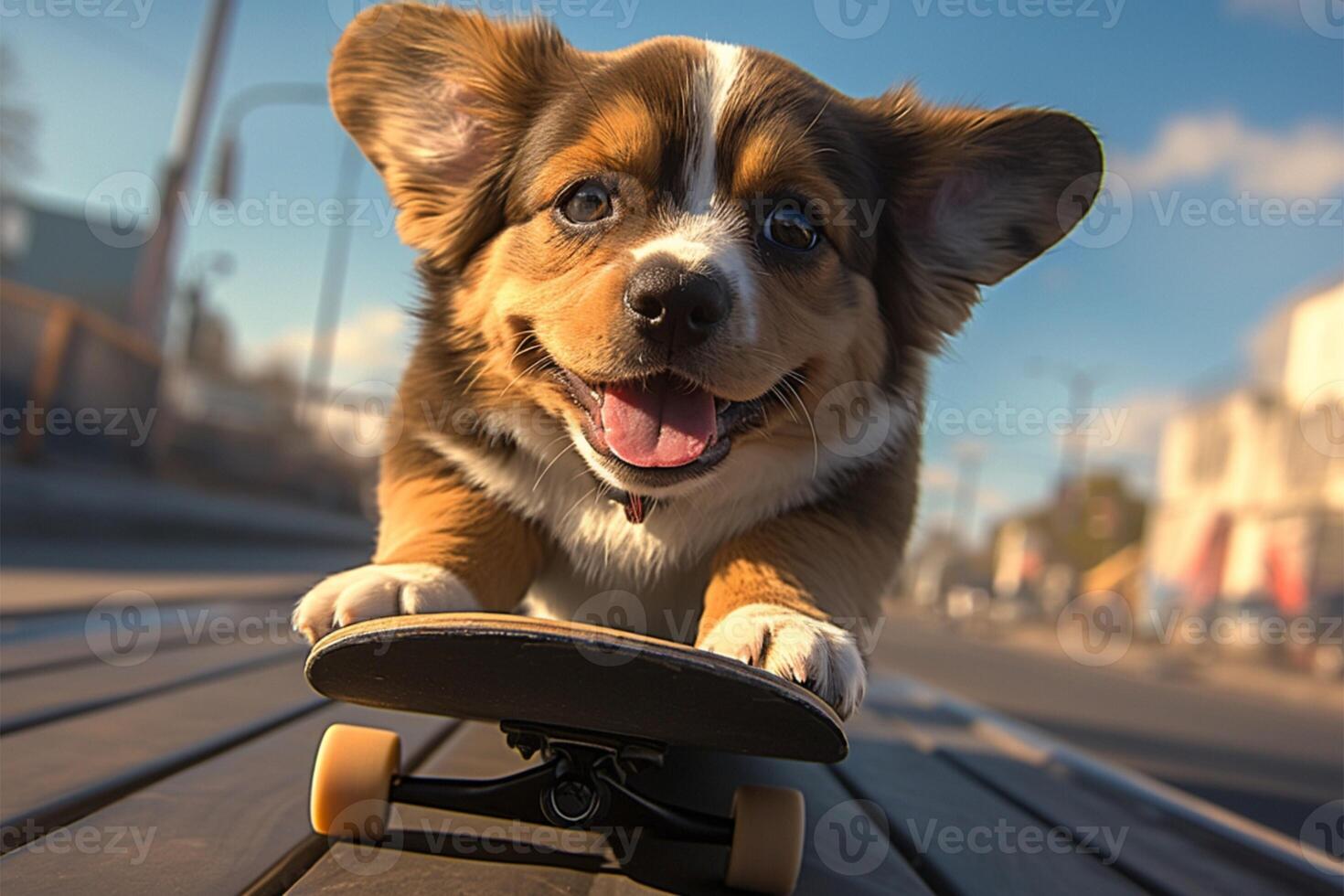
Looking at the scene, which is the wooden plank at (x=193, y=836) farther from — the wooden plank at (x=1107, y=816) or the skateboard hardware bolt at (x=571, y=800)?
the wooden plank at (x=1107, y=816)

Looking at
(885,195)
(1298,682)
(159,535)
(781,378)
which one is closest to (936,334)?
(885,195)

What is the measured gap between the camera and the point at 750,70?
2.55m

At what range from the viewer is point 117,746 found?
82.8 inches

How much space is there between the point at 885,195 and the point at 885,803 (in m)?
1.45

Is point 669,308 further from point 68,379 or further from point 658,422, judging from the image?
point 68,379

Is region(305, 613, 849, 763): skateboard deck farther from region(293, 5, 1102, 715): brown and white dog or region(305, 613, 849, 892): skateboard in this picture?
region(293, 5, 1102, 715): brown and white dog

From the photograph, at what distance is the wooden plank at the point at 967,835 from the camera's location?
2059mm

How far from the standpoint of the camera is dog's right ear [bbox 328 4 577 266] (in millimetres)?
2768

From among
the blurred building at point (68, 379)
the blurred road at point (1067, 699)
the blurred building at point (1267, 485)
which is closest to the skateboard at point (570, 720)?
the blurred road at point (1067, 699)

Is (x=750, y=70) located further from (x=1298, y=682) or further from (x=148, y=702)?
(x=1298, y=682)

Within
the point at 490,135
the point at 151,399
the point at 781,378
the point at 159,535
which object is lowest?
the point at 159,535

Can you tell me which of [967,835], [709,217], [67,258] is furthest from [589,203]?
[67,258]

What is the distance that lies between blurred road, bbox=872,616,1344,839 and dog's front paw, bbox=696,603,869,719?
3.96 meters

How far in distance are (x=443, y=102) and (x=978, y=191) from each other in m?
1.39
